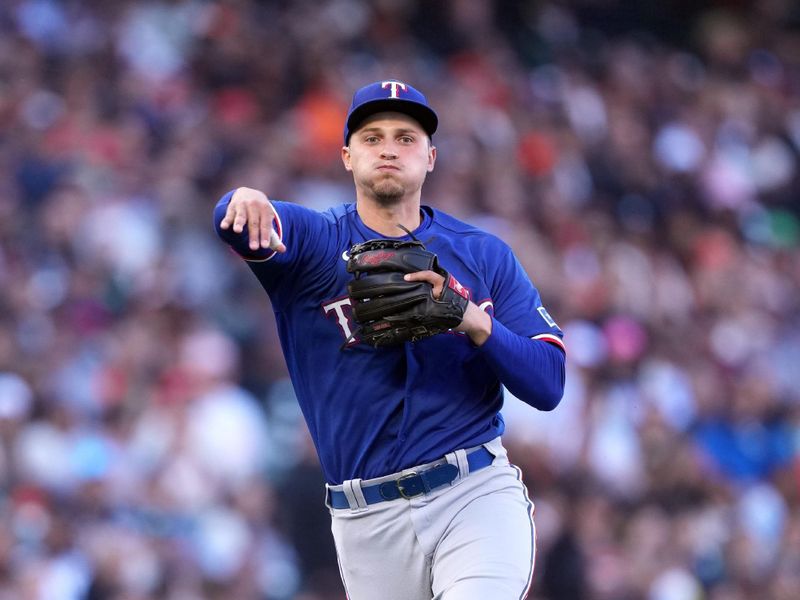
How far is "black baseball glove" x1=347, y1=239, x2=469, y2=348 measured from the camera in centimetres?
368

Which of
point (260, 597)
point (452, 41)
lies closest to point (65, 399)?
point (260, 597)

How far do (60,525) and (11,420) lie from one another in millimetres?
744

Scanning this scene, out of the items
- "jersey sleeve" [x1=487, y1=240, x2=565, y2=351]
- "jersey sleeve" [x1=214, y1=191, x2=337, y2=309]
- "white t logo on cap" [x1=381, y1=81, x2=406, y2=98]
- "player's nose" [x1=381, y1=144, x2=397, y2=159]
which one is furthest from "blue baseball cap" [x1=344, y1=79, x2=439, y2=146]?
"jersey sleeve" [x1=487, y1=240, x2=565, y2=351]

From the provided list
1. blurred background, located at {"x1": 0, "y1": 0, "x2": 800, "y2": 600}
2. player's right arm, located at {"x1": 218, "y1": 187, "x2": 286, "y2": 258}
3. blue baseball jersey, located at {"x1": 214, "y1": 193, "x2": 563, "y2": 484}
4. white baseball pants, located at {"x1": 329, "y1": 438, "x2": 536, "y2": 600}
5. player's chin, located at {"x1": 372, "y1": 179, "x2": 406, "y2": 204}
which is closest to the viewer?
player's right arm, located at {"x1": 218, "y1": 187, "x2": 286, "y2": 258}

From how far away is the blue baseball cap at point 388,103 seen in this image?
4.12 metres

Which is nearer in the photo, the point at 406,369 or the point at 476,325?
the point at 476,325

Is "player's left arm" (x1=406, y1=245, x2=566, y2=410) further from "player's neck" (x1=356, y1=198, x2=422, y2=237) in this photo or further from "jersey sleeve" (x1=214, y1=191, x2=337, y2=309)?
"jersey sleeve" (x1=214, y1=191, x2=337, y2=309)

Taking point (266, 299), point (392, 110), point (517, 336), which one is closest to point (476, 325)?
point (517, 336)

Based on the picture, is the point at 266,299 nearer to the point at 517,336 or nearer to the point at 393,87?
the point at 393,87

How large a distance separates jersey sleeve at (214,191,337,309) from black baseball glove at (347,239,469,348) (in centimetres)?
23

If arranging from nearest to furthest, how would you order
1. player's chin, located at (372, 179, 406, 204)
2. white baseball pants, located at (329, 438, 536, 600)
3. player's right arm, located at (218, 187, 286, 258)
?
player's right arm, located at (218, 187, 286, 258), white baseball pants, located at (329, 438, 536, 600), player's chin, located at (372, 179, 406, 204)

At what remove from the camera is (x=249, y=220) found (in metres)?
3.61

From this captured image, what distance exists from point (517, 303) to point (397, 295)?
608mm

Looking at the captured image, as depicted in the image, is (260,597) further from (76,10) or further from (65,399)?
(76,10)
